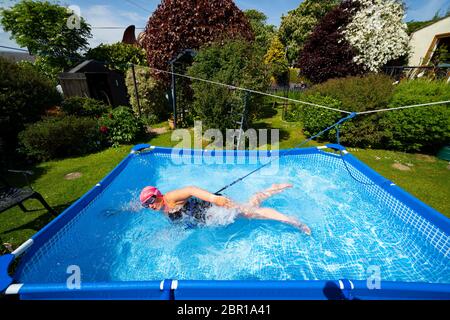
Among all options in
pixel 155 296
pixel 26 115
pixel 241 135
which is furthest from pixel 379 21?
pixel 26 115

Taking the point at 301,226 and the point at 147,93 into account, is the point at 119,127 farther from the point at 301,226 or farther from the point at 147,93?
the point at 301,226

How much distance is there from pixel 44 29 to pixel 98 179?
65.1 feet

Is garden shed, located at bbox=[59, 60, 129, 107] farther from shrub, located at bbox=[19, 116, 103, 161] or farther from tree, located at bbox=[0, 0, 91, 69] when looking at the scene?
tree, located at bbox=[0, 0, 91, 69]

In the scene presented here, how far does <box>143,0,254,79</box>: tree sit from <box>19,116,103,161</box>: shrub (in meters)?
4.79

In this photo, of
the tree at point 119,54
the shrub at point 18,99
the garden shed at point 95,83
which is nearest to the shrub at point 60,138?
the shrub at point 18,99

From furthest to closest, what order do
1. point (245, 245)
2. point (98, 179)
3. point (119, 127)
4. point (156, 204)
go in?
point (119, 127)
point (98, 179)
point (245, 245)
point (156, 204)

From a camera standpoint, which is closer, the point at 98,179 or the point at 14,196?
the point at 14,196

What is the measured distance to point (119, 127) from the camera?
8.31 metres

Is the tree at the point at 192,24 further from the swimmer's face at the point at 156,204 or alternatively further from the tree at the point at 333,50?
the swimmer's face at the point at 156,204

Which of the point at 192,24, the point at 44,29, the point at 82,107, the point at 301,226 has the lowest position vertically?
the point at 301,226

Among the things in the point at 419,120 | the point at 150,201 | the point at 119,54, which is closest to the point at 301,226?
the point at 150,201

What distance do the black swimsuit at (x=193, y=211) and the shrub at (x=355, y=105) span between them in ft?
19.4

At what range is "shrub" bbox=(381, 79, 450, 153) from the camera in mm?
6836
